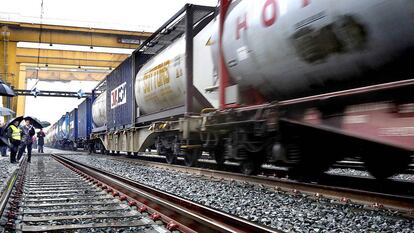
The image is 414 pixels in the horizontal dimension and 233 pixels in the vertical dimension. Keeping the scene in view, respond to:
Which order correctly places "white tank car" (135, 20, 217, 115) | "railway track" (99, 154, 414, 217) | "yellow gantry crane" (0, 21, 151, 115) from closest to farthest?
"railway track" (99, 154, 414, 217) → "white tank car" (135, 20, 217, 115) → "yellow gantry crane" (0, 21, 151, 115)

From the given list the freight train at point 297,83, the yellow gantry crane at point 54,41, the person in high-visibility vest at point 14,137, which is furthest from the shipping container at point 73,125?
the freight train at point 297,83

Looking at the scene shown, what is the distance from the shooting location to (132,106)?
549 inches

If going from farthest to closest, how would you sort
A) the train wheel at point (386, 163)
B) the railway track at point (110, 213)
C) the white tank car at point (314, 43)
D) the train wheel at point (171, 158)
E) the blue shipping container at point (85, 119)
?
the blue shipping container at point (85, 119)
the train wheel at point (171, 158)
the train wheel at point (386, 163)
the white tank car at point (314, 43)
the railway track at point (110, 213)

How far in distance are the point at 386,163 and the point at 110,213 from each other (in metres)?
3.70

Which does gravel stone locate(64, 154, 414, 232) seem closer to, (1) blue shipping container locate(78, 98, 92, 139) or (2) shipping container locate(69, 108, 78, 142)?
(1) blue shipping container locate(78, 98, 92, 139)

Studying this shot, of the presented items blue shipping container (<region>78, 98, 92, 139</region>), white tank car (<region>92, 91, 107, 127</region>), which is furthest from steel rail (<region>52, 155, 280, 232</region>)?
blue shipping container (<region>78, 98, 92, 139</region>)

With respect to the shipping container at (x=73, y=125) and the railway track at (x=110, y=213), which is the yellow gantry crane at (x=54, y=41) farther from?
the railway track at (x=110, y=213)

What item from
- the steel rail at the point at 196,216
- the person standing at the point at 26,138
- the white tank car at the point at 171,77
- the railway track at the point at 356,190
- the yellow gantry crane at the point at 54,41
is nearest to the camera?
the steel rail at the point at 196,216

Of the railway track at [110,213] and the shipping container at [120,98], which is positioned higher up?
the shipping container at [120,98]

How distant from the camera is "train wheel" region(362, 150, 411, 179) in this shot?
5.50m

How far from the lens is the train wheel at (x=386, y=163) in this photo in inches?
217

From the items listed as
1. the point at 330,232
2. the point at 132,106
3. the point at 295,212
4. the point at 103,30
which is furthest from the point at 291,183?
the point at 103,30

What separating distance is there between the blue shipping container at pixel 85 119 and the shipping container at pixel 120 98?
705 centimetres

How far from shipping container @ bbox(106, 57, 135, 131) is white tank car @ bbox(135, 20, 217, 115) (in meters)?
0.93
